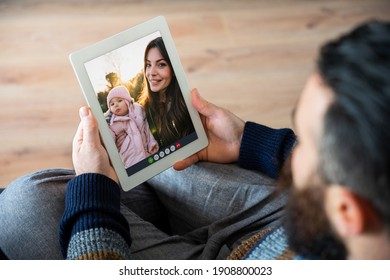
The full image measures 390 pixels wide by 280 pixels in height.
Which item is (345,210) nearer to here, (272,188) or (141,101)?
(272,188)

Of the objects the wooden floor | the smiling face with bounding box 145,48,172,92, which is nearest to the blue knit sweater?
the smiling face with bounding box 145,48,172,92

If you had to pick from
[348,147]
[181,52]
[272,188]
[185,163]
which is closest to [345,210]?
[348,147]

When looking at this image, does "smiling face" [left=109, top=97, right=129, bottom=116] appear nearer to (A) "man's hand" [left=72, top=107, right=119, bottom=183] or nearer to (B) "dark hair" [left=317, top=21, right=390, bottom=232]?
(A) "man's hand" [left=72, top=107, right=119, bottom=183]

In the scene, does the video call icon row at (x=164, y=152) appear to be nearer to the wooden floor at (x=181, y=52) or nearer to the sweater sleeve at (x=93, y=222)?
the sweater sleeve at (x=93, y=222)

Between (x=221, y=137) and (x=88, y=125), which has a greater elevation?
(x=88, y=125)

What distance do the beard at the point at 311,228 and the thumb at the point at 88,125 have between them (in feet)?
1.35

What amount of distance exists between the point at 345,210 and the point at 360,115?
12cm

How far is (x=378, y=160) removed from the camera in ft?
1.85

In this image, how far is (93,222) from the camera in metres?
0.89

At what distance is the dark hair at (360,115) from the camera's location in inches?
21.9

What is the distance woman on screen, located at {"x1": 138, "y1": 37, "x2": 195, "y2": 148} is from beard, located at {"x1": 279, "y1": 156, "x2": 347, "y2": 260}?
15.7 inches
